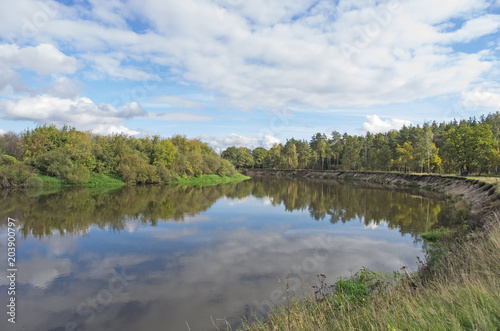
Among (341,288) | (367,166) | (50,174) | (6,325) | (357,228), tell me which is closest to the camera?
(6,325)

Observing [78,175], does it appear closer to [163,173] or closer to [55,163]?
[55,163]

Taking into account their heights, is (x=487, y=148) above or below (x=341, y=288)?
above

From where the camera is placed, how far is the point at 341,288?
9.36 meters

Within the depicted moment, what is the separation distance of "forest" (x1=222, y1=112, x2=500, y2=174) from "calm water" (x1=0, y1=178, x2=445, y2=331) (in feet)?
122

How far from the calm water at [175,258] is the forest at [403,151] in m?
37.3

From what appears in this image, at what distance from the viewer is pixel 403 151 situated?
75.9 m

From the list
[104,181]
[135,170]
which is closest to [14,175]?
[104,181]

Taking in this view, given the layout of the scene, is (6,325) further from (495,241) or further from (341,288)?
(495,241)

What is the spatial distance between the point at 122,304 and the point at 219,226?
12.6m

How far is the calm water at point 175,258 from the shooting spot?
9141 millimetres

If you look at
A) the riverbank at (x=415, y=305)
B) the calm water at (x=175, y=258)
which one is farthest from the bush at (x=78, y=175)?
the riverbank at (x=415, y=305)

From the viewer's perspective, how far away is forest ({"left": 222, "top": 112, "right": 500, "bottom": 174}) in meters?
55.4

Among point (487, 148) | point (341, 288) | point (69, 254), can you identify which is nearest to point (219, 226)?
point (69, 254)

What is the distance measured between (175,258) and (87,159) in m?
45.2
